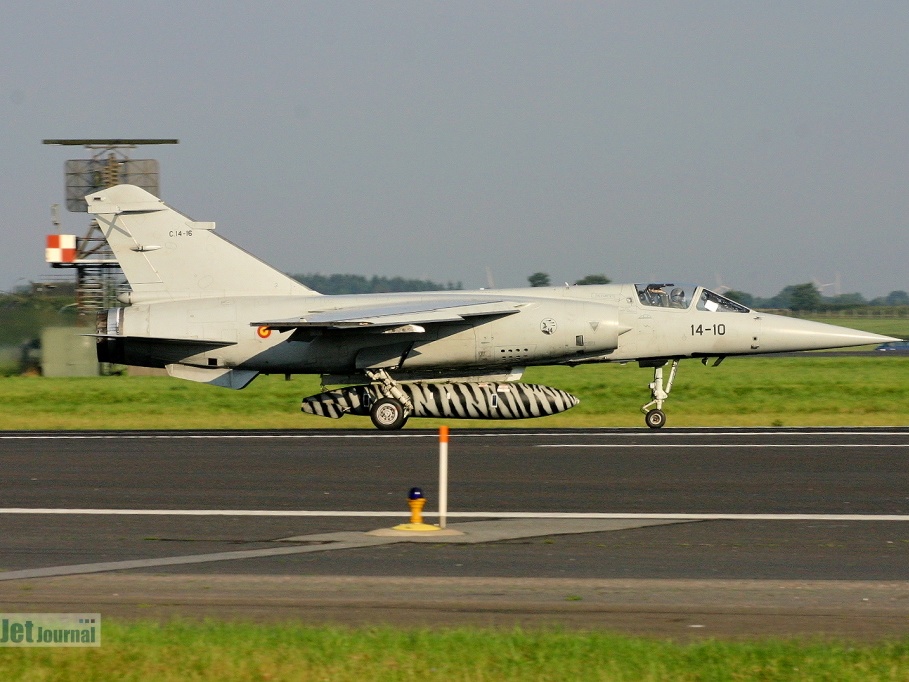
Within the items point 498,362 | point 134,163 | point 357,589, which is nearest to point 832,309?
point 134,163

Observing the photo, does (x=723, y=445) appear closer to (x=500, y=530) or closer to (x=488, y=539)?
(x=500, y=530)

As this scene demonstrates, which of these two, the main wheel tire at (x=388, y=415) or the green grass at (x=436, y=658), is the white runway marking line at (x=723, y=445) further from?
the green grass at (x=436, y=658)

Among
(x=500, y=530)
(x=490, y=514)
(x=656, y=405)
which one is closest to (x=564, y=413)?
(x=656, y=405)

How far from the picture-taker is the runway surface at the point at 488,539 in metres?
7.52

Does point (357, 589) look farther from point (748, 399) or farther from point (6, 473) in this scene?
point (748, 399)

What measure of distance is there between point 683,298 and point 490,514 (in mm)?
11083

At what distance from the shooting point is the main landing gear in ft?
68.1

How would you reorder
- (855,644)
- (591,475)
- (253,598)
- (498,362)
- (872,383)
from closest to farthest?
(855,644) → (253,598) → (591,475) → (498,362) → (872,383)

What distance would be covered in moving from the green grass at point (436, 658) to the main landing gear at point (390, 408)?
14.1 m

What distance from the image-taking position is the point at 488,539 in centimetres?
1002

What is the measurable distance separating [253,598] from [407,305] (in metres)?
13.8

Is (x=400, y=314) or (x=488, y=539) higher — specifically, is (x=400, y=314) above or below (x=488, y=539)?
above

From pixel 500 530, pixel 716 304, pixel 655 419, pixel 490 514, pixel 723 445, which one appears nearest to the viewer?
pixel 500 530

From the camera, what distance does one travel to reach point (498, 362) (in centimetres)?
2120
